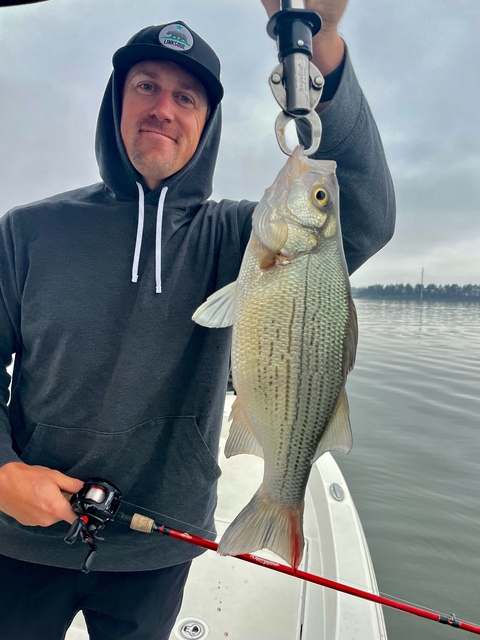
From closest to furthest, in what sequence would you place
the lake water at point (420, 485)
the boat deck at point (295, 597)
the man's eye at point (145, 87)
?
the man's eye at point (145, 87) < the boat deck at point (295, 597) < the lake water at point (420, 485)

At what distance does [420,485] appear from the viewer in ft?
18.3

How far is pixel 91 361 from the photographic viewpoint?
5.04 ft

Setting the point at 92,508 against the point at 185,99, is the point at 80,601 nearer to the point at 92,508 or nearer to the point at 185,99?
the point at 92,508

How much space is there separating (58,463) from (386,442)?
624 centimetres

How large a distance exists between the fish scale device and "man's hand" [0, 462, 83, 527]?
1.31 metres

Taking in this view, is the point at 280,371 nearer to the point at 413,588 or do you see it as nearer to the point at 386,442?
the point at 413,588

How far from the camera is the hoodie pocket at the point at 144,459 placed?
1.55 meters

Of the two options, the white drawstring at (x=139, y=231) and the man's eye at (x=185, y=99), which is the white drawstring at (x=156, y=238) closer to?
the white drawstring at (x=139, y=231)

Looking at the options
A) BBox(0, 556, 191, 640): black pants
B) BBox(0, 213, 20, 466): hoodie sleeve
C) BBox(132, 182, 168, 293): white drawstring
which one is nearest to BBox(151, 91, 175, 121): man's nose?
BBox(132, 182, 168, 293): white drawstring

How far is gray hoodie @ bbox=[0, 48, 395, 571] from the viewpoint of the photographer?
5.03 feet

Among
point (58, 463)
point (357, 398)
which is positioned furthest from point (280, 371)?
point (357, 398)

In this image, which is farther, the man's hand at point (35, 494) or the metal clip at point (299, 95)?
the man's hand at point (35, 494)

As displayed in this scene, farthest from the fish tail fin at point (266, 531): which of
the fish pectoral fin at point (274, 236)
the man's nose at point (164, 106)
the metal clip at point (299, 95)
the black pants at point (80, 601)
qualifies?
the man's nose at point (164, 106)

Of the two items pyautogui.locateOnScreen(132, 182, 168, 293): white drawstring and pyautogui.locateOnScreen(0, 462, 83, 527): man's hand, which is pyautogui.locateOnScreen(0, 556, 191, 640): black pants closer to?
pyautogui.locateOnScreen(0, 462, 83, 527): man's hand
